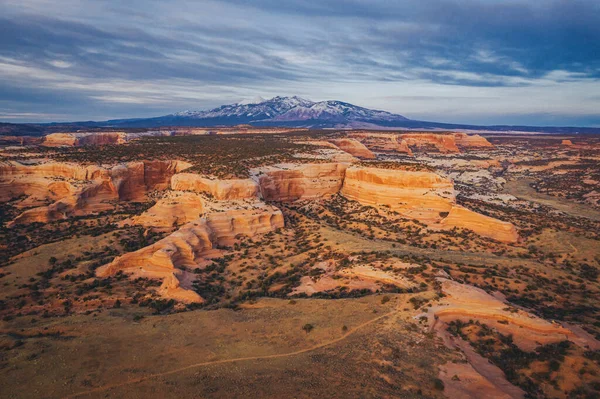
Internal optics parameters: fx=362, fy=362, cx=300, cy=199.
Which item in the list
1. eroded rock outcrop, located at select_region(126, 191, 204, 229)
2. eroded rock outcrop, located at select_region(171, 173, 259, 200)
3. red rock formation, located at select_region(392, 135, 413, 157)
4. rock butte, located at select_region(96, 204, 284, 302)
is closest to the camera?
rock butte, located at select_region(96, 204, 284, 302)

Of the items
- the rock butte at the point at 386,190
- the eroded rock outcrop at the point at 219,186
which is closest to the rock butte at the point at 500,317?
the rock butte at the point at 386,190

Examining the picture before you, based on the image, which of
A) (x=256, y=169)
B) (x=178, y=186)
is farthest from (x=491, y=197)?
(x=178, y=186)

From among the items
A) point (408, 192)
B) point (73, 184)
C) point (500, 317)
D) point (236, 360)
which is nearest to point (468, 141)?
point (408, 192)

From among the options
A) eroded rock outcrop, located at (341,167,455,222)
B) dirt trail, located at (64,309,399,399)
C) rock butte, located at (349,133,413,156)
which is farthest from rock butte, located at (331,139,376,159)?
dirt trail, located at (64,309,399,399)

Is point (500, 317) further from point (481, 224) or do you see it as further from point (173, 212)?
point (173, 212)

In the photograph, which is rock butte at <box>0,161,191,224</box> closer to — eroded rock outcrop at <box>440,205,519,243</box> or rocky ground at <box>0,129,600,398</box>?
rocky ground at <box>0,129,600,398</box>

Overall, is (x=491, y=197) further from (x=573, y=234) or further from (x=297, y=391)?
(x=297, y=391)
